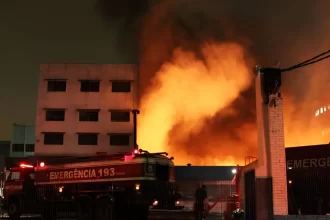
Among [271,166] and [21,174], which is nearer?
[271,166]

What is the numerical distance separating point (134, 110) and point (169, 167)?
2560cm

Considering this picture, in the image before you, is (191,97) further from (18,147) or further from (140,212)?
(18,147)

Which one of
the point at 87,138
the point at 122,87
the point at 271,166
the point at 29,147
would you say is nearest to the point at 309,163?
the point at 271,166

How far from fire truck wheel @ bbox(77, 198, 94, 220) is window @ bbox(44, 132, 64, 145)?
28.5 meters

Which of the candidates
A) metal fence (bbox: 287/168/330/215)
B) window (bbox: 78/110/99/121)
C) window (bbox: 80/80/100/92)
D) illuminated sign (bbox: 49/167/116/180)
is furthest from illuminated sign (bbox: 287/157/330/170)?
window (bbox: 80/80/100/92)

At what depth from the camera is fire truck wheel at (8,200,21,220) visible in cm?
1962

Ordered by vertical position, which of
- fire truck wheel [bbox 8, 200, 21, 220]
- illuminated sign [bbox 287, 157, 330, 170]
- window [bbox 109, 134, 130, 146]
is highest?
window [bbox 109, 134, 130, 146]

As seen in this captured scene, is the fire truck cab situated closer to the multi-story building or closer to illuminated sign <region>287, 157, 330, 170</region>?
illuminated sign <region>287, 157, 330, 170</region>

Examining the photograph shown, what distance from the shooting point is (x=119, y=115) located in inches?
1799

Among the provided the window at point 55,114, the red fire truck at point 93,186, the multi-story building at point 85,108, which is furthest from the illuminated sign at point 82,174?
the window at point 55,114

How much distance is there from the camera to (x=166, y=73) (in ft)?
153

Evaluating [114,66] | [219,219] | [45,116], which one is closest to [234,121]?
[114,66]

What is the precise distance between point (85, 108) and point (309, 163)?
33286 mm

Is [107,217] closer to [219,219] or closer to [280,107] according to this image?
[219,219]
